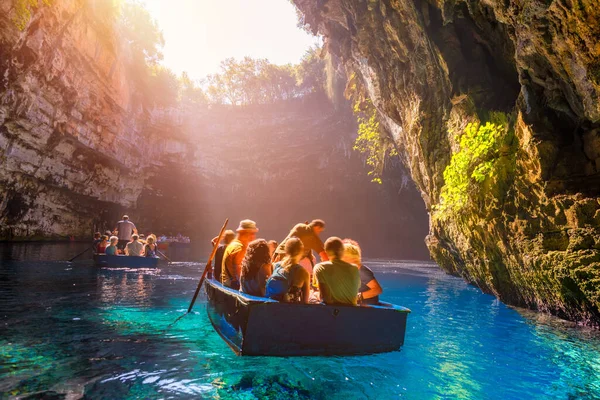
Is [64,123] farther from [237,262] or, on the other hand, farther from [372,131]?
[237,262]

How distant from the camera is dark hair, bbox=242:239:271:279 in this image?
479 centimetres

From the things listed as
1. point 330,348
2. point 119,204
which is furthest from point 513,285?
point 119,204

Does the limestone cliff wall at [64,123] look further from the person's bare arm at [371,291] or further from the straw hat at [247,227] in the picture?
the person's bare arm at [371,291]

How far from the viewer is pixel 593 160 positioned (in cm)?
598

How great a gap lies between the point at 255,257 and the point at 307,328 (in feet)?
3.84

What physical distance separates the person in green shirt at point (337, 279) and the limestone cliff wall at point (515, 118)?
3834mm

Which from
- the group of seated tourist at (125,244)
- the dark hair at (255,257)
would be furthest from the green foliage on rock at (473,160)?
the group of seated tourist at (125,244)

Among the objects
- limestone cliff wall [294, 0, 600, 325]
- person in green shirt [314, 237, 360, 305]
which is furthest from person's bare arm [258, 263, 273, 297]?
limestone cliff wall [294, 0, 600, 325]

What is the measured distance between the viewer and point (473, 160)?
805 centimetres

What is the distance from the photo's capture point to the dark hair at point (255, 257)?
4785 mm

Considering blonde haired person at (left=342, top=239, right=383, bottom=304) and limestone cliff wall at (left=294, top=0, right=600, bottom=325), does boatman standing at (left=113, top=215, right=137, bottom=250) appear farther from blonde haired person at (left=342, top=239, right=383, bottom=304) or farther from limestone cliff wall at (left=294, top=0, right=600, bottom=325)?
blonde haired person at (left=342, top=239, right=383, bottom=304)

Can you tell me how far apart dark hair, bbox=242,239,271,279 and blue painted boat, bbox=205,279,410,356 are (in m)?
0.35

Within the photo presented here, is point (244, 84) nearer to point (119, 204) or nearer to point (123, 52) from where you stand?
point (123, 52)

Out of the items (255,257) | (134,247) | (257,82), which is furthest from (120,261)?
(257,82)
